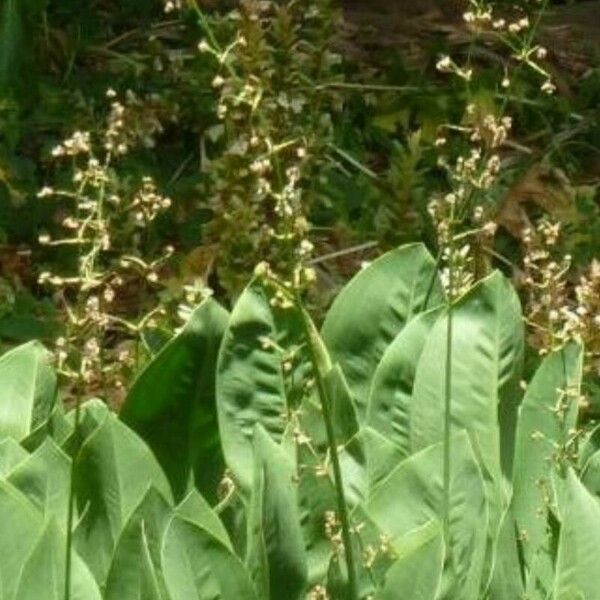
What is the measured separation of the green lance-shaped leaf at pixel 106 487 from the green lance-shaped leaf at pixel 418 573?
1.10ft

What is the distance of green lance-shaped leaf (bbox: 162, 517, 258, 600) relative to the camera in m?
2.26

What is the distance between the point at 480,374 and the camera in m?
2.70

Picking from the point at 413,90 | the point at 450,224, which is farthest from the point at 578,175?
the point at 450,224

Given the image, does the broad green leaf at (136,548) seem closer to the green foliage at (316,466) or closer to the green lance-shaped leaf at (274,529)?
the green foliage at (316,466)

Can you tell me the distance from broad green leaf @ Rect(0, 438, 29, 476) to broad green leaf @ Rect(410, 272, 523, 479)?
482 millimetres

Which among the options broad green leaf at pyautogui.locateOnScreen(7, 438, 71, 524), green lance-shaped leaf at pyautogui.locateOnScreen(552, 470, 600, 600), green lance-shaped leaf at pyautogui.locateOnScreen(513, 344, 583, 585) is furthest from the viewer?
green lance-shaped leaf at pyautogui.locateOnScreen(513, 344, 583, 585)

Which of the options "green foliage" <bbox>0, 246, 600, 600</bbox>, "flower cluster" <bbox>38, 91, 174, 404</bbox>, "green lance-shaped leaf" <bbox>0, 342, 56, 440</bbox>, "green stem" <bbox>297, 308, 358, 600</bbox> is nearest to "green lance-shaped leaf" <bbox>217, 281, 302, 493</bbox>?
"green foliage" <bbox>0, 246, 600, 600</bbox>

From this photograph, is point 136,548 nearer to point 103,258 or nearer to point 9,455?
point 9,455

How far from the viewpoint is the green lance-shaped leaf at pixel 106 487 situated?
2488 millimetres

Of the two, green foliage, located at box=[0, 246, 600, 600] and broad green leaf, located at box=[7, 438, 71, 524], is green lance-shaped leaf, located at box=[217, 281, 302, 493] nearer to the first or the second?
green foliage, located at box=[0, 246, 600, 600]

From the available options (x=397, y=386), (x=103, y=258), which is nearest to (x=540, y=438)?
(x=397, y=386)

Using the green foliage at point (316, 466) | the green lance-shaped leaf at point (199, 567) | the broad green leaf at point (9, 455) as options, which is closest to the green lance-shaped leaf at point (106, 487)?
the green foliage at point (316, 466)

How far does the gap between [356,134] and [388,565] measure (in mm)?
3392

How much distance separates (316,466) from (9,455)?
1.34 ft
